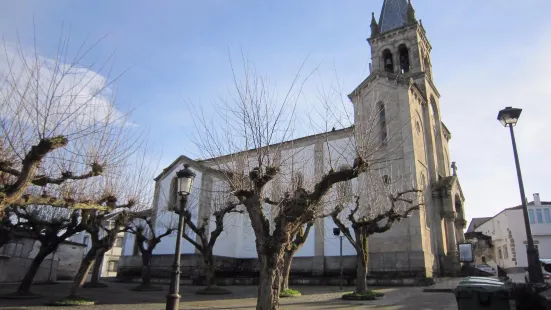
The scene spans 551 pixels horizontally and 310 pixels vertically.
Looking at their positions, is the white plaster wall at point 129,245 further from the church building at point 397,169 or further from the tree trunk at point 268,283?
the tree trunk at point 268,283

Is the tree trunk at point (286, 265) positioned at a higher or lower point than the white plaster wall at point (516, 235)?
lower

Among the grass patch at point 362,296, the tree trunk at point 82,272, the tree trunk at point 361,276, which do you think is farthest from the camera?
the tree trunk at point 361,276

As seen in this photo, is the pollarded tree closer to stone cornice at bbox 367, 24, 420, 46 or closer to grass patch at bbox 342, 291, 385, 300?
grass patch at bbox 342, 291, 385, 300

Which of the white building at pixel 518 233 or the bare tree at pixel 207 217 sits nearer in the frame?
the bare tree at pixel 207 217

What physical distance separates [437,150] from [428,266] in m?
13.6

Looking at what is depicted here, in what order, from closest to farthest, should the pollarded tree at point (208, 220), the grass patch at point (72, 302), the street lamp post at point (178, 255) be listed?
the street lamp post at point (178, 255) → the grass patch at point (72, 302) → the pollarded tree at point (208, 220)

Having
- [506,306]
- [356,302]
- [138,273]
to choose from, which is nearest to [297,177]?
[356,302]

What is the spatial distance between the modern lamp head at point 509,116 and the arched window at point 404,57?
21649 mm

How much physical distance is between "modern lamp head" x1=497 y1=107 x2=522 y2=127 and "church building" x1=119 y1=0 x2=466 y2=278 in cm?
660

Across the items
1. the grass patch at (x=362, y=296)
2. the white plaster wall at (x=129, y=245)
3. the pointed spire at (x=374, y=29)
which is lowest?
the grass patch at (x=362, y=296)

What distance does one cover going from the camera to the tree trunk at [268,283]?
9.22 metres

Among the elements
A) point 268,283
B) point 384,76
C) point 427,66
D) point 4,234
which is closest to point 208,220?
point 4,234

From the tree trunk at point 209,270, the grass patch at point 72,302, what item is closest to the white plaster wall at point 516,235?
the tree trunk at point 209,270

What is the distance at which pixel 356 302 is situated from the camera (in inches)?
547
